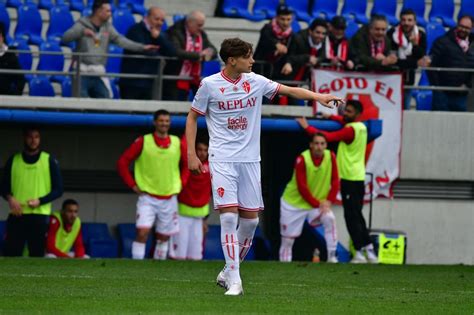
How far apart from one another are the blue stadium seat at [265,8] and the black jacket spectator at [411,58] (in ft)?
10.1

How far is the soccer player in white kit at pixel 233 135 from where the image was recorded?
1045 cm

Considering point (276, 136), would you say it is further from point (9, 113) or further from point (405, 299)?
point (405, 299)

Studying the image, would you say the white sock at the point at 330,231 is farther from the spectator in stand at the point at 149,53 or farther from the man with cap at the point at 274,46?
the spectator in stand at the point at 149,53

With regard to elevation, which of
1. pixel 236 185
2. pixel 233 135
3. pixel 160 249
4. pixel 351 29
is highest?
pixel 351 29

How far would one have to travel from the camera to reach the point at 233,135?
10602 millimetres

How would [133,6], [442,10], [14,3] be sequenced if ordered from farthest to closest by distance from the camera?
1. [442,10]
2. [133,6]
3. [14,3]

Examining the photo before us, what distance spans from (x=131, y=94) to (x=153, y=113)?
19.0 inches

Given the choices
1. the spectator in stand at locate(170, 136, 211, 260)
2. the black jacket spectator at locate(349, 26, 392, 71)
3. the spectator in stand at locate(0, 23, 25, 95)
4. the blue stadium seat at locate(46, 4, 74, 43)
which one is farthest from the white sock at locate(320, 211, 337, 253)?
the blue stadium seat at locate(46, 4, 74, 43)

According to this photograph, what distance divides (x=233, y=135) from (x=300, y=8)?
11353mm

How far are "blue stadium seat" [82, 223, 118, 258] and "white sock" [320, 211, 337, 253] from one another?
9.46 feet

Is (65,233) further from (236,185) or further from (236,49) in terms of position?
(236,49)

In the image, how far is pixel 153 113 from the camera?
693 inches

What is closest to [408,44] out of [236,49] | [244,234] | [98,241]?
[98,241]

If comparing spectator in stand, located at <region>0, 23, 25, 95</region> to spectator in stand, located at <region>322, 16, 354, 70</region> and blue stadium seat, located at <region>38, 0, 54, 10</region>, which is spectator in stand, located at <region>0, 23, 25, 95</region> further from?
spectator in stand, located at <region>322, 16, 354, 70</region>
